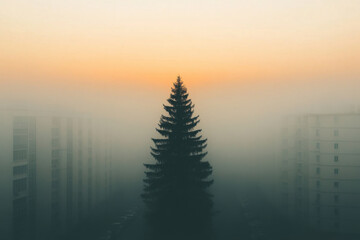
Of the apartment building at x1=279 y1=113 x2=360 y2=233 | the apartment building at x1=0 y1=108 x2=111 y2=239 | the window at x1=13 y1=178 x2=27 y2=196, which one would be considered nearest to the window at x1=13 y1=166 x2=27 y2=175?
the apartment building at x1=0 y1=108 x2=111 y2=239

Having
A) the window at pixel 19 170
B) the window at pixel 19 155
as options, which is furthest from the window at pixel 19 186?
the window at pixel 19 155

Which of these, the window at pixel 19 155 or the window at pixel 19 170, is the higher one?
the window at pixel 19 155

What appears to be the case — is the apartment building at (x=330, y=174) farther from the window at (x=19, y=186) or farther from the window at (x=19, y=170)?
the window at (x=19, y=170)

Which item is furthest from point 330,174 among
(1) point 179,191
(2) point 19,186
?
(2) point 19,186

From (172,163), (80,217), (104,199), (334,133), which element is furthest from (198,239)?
(104,199)

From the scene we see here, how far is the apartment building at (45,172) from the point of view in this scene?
11.0 meters

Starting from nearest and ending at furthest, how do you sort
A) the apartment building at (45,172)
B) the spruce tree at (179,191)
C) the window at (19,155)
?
the spruce tree at (179,191) → the apartment building at (45,172) → the window at (19,155)

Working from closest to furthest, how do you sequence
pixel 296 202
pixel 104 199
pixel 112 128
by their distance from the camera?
pixel 296 202
pixel 104 199
pixel 112 128

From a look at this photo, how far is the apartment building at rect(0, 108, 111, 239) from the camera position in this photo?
11.0 metres

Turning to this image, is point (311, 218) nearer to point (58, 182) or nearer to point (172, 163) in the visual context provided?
point (172, 163)

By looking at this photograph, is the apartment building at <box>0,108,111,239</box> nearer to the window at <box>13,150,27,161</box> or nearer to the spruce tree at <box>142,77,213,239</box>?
the window at <box>13,150,27,161</box>

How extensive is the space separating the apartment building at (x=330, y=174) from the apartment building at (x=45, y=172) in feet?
35.9

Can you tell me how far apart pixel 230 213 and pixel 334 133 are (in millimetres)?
6623

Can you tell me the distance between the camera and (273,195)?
18.2 m
